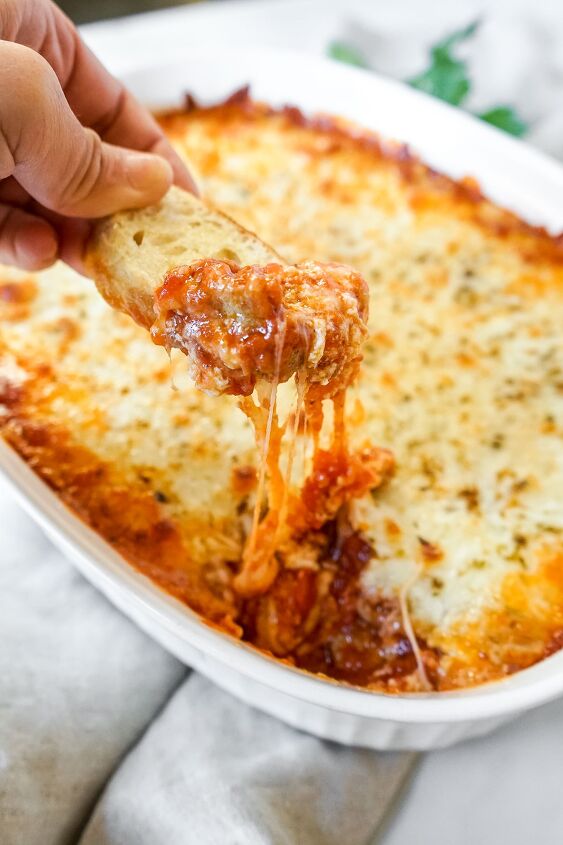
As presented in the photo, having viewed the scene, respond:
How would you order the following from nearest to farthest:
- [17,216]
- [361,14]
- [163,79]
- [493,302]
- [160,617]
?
[160,617], [17,216], [493,302], [163,79], [361,14]

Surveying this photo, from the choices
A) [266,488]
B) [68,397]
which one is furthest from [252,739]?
[68,397]

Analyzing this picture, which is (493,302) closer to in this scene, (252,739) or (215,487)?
(215,487)

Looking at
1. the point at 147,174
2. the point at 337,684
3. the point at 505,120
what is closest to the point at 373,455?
the point at 337,684

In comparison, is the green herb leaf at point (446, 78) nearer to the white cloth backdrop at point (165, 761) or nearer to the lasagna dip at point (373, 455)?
the lasagna dip at point (373, 455)

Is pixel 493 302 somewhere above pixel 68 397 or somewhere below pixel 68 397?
above

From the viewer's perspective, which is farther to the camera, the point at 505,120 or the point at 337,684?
the point at 505,120

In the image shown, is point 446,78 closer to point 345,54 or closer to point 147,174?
point 345,54

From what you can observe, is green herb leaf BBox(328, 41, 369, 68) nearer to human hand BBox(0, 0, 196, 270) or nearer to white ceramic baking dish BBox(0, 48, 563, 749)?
white ceramic baking dish BBox(0, 48, 563, 749)
